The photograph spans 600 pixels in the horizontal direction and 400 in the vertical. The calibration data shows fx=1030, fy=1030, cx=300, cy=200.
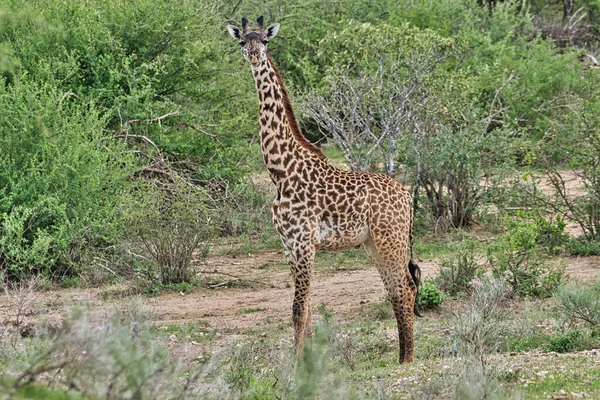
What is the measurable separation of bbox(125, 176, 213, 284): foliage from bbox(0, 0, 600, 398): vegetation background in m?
0.02

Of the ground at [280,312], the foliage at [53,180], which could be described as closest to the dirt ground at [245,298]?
the ground at [280,312]

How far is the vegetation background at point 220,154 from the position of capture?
36.6 feet

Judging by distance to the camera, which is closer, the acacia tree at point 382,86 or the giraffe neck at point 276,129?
the giraffe neck at point 276,129

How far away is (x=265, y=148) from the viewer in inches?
337

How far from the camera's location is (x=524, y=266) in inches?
431

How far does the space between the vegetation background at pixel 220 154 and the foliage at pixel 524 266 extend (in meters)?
0.02

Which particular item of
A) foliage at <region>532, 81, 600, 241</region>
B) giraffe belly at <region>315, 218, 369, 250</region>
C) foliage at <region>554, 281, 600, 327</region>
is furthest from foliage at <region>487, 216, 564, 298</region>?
giraffe belly at <region>315, 218, 369, 250</region>

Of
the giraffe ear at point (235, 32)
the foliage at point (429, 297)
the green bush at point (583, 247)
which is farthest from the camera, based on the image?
the green bush at point (583, 247)

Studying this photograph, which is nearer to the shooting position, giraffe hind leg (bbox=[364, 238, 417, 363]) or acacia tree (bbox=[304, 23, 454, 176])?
giraffe hind leg (bbox=[364, 238, 417, 363])

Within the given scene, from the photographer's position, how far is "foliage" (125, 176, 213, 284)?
38.2ft

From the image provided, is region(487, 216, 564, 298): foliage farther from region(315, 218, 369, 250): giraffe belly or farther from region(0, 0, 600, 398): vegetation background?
region(315, 218, 369, 250): giraffe belly

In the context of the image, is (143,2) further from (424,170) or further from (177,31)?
(424,170)

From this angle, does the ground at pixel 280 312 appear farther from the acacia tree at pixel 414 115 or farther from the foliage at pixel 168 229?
the acacia tree at pixel 414 115

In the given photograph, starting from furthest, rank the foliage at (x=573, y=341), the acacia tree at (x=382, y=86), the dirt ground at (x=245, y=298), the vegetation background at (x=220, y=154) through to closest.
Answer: the acacia tree at (x=382, y=86) < the vegetation background at (x=220, y=154) < the dirt ground at (x=245, y=298) < the foliage at (x=573, y=341)
